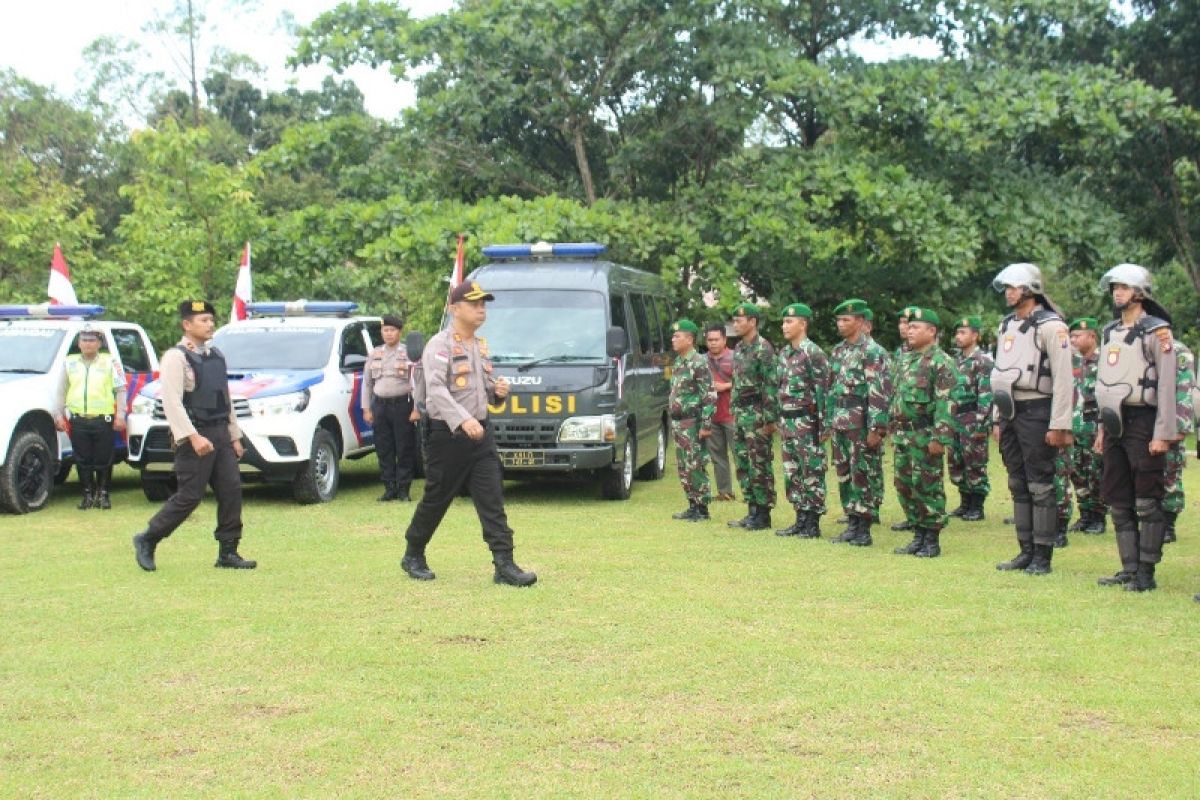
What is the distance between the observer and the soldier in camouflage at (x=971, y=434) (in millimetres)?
11602

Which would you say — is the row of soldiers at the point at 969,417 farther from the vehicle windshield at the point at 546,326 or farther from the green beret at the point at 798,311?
the vehicle windshield at the point at 546,326

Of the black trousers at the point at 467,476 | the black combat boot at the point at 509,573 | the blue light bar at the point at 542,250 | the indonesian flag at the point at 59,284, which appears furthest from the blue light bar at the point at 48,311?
the black combat boot at the point at 509,573

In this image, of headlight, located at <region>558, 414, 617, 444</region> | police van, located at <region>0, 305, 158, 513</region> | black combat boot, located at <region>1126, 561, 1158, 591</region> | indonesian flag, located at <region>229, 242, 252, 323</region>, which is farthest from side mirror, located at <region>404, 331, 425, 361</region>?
indonesian flag, located at <region>229, 242, 252, 323</region>

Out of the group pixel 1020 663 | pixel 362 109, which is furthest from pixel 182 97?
pixel 1020 663

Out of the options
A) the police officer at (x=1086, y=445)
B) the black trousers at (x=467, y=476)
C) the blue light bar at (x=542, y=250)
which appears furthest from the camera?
the blue light bar at (x=542, y=250)

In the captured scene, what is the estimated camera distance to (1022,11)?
19.4 meters

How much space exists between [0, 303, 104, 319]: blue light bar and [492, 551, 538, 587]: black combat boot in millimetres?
7183

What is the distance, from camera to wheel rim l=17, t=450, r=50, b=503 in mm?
12273

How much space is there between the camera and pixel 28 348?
12906mm

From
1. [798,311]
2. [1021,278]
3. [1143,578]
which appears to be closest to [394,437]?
[798,311]

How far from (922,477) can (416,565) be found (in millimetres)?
3621

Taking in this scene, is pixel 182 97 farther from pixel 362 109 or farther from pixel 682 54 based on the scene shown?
pixel 682 54

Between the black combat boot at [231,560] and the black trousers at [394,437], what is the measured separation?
412 cm

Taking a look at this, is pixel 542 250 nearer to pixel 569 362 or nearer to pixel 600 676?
pixel 569 362
